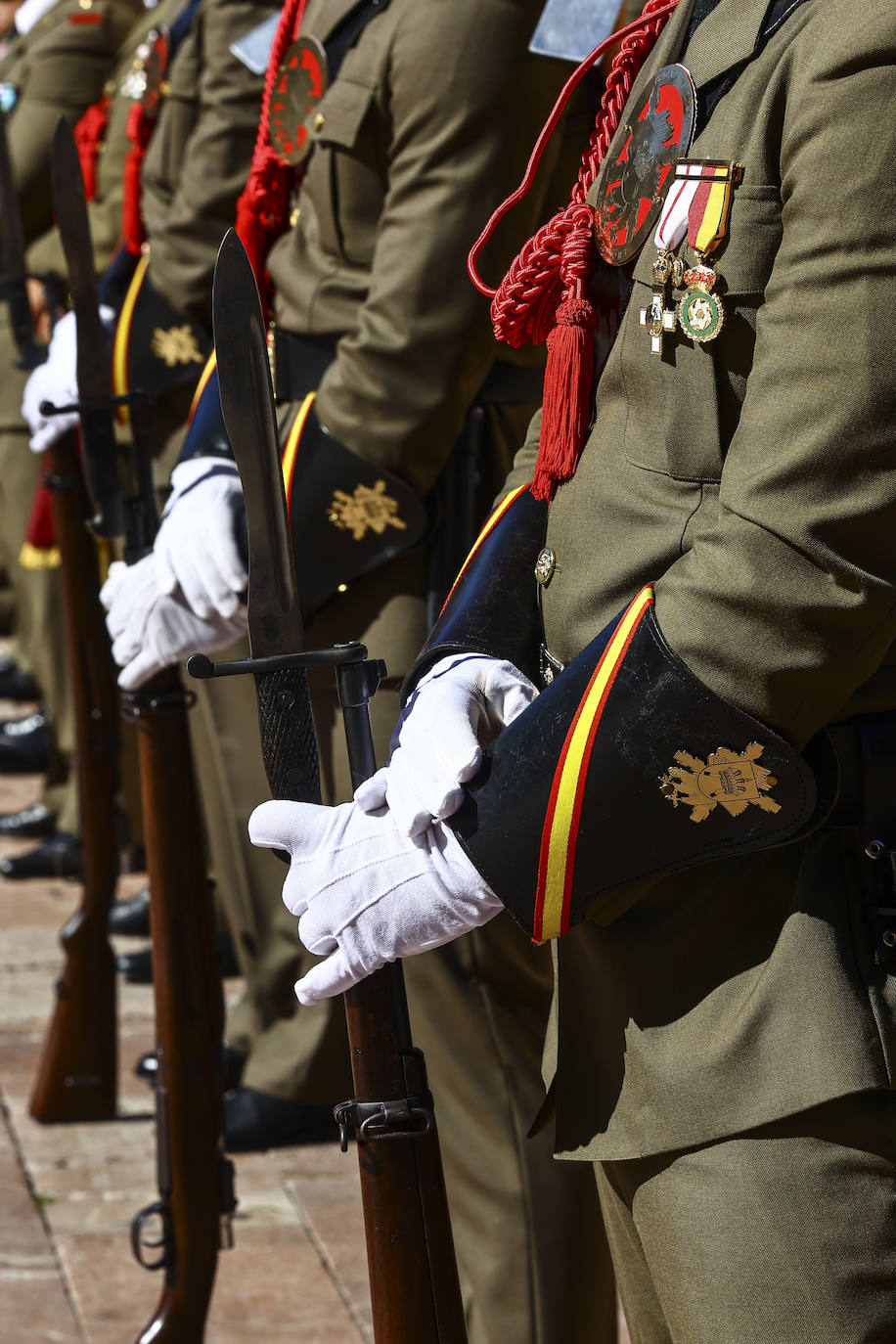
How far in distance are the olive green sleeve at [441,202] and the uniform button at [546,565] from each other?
67cm

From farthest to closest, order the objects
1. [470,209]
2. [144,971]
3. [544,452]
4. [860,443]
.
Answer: [144,971], [470,209], [544,452], [860,443]

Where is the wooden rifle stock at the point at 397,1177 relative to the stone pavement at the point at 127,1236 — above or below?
above

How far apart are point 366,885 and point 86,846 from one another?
1.93 m

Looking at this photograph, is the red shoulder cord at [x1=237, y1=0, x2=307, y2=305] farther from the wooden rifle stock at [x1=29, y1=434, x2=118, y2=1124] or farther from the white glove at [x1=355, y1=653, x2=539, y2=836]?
the white glove at [x1=355, y1=653, x2=539, y2=836]

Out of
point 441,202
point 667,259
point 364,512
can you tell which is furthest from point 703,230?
point 364,512

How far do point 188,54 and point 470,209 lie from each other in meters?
1.40

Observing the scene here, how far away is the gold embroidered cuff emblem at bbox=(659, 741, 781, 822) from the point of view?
107cm

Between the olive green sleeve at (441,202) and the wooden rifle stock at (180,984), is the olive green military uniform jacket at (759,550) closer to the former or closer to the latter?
the olive green sleeve at (441,202)

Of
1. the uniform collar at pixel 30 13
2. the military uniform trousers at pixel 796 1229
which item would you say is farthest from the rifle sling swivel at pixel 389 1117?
the uniform collar at pixel 30 13

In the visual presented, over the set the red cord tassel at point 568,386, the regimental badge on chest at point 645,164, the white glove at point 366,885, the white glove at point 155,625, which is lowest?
the white glove at point 366,885

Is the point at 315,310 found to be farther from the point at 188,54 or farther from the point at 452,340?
the point at 188,54

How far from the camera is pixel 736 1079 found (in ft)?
3.66

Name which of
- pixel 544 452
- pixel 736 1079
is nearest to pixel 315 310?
A: pixel 544 452

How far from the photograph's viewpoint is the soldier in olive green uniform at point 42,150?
417cm
